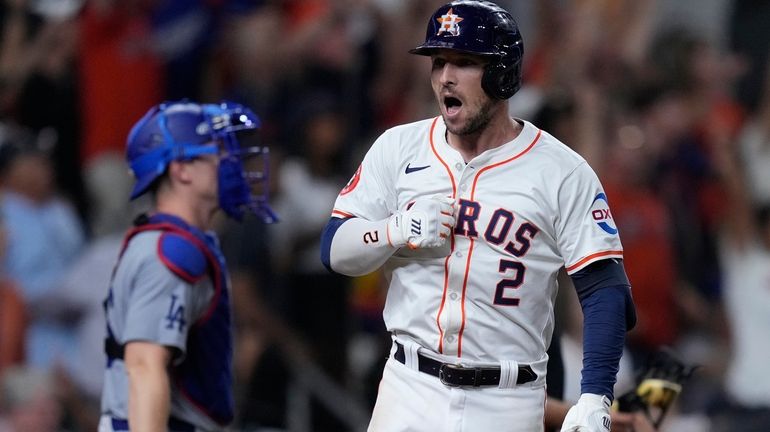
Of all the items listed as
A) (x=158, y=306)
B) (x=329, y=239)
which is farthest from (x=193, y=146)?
(x=329, y=239)

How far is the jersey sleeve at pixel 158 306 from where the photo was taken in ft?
14.9

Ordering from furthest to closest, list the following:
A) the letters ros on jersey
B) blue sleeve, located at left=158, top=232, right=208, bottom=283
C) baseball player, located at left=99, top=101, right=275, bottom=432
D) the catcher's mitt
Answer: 1. the catcher's mitt
2. blue sleeve, located at left=158, top=232, right=208, bottom=283
3. baseball player, located at left=99, top=101, right=275, bottom=432
4. the letters ros on jersey

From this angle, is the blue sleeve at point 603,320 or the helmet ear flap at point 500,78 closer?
the blue sleeve at point 603,320

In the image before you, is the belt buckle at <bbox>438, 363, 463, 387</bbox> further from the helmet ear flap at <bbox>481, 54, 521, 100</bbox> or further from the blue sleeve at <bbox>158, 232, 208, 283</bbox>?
the blue sleeve at <bbox>158, 232, 208, 283</bbox>

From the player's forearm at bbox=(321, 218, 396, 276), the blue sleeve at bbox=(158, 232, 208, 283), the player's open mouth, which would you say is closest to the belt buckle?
the player's forearm at bbox=(321, 218, 396, 276)

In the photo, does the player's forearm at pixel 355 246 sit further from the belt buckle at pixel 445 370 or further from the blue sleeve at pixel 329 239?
the belt buckle at pixel 445 370

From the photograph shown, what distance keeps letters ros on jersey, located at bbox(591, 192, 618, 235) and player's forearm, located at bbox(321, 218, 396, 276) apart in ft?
2.05

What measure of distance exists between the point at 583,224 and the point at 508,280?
0.29 meters

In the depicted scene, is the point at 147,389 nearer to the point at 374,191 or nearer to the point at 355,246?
the point at 355,246

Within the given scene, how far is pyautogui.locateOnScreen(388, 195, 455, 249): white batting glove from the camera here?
3.90m

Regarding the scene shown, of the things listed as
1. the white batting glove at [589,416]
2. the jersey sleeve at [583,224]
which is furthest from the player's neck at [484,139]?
the white batting glove at [589,416]

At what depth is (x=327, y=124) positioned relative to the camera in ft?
27.5

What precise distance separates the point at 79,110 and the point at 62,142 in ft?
0.78

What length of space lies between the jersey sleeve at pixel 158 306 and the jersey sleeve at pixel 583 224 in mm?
1369
